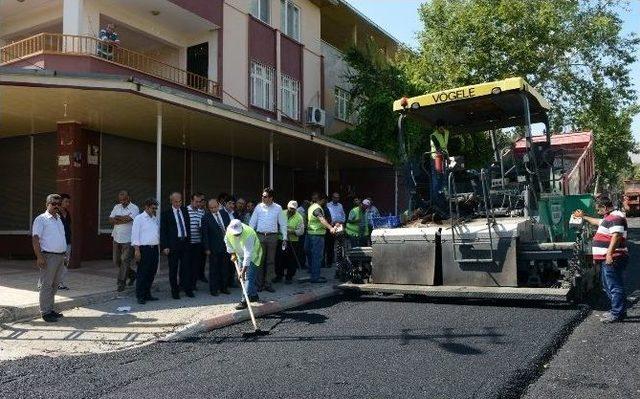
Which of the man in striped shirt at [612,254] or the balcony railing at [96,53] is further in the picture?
the balcony railing at [96,53]

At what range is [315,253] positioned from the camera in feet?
35.2

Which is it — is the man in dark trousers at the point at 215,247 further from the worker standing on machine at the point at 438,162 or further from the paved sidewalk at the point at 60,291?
the worker standing on machine at the point at 438,162

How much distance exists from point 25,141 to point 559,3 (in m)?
18.3

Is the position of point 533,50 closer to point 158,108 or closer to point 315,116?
point 315,116

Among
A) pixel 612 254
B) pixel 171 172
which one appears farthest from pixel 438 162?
pixel 171 172

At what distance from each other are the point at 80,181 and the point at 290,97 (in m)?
9.43

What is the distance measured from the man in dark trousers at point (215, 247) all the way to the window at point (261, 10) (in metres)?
11.2

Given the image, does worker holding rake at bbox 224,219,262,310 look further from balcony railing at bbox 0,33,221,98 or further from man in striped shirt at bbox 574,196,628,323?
balcony railing at bbox 0,33,221,98

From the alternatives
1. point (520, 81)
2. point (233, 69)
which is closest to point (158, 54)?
point (233, 69)

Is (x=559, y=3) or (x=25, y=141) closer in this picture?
(x=25, y=141)

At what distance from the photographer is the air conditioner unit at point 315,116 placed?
68.2ft

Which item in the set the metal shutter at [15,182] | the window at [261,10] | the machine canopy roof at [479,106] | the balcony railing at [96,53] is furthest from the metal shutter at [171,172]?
the machine canopy roof at [479,106]

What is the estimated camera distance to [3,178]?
15.2 meters

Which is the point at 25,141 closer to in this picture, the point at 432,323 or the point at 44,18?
the point at 44,18
